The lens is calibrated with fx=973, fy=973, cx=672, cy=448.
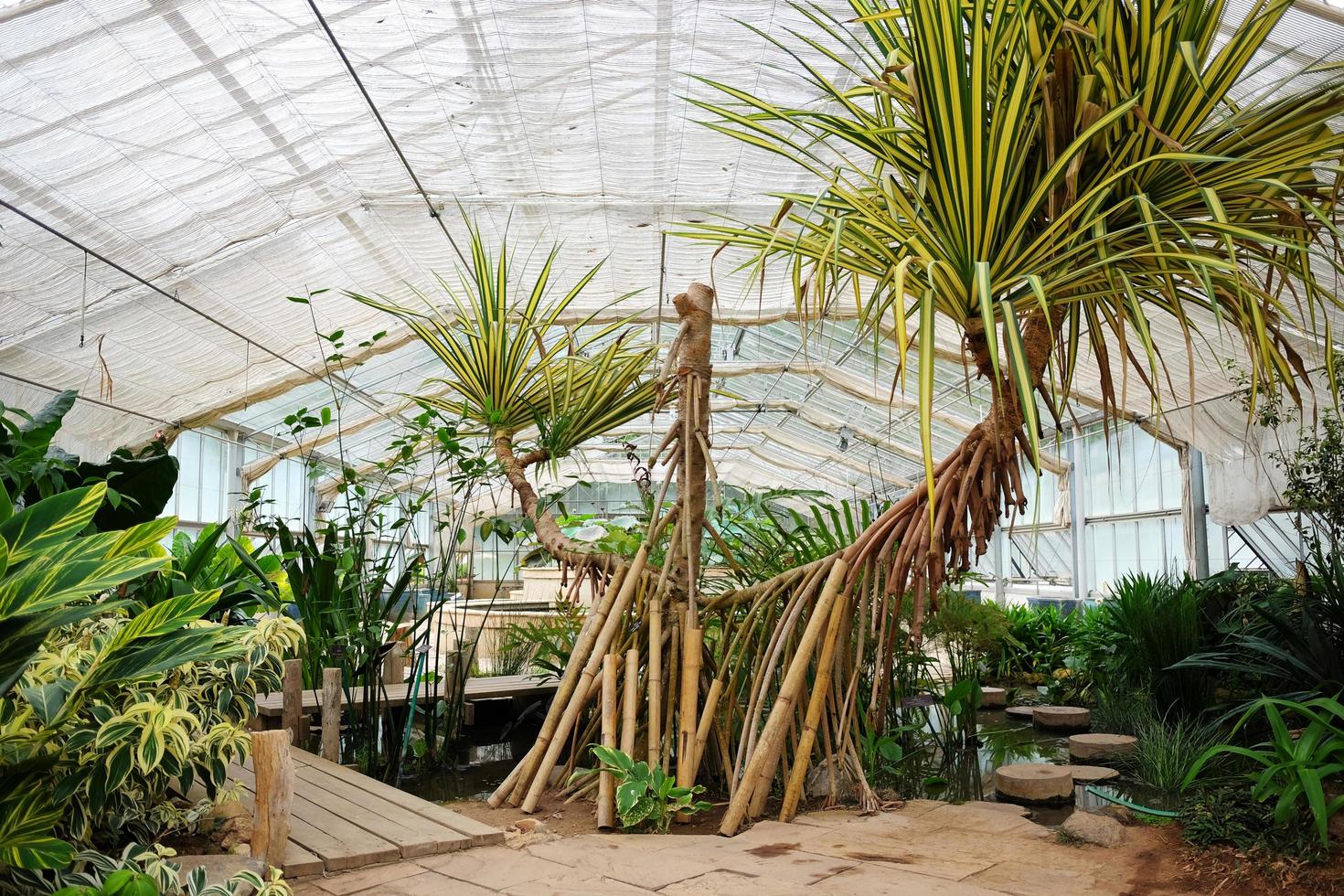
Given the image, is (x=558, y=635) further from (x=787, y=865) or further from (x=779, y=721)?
(x=787, y=865)

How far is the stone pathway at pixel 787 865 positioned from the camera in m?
1.98

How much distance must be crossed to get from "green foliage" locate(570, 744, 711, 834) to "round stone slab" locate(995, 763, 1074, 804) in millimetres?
1170

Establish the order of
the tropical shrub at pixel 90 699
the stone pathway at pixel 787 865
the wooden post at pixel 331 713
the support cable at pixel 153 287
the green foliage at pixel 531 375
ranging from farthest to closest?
the support cable at pixel 153 287 < the green foliage at pixel 531 375 < the wooden post at pixel 331 713 < the stone pathway at pixel 787 865 < the tropical shrub at pixel 90 699

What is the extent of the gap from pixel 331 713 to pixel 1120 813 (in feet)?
8.44

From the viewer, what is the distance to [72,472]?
3059 mm

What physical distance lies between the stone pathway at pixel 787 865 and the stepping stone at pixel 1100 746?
1.60 meters

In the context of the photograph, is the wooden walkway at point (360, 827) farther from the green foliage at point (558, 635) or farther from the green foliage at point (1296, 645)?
the green foliage at point (1296, 645)

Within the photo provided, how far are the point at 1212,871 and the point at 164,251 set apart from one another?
6.25 meters

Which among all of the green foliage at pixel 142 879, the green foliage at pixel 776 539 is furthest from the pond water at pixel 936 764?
the green foliage at pixel 142 879

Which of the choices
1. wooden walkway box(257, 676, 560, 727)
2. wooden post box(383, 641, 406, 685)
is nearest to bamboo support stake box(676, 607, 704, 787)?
wooden walkway box(257, 676, 560, 727)

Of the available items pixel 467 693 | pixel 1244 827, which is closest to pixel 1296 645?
pixel 1244 827

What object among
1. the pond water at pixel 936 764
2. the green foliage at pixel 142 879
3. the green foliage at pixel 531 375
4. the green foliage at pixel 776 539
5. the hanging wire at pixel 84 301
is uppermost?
the hanging wire at pixel 84 301

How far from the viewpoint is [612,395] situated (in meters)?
3.91

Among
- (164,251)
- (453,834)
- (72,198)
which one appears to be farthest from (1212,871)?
(164,251)
